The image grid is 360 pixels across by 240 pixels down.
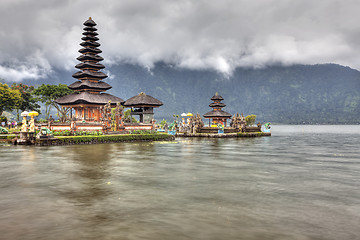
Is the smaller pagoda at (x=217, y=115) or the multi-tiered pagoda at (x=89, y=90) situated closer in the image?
the multi-tiered pagoda at (x=89, y=90)

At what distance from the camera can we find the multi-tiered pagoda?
60875 mm

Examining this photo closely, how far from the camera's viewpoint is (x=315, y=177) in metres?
17.2

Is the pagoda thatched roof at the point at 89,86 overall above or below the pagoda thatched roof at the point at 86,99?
above

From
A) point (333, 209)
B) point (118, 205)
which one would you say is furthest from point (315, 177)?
point (118, 205)

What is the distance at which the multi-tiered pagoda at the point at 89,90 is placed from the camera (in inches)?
2397

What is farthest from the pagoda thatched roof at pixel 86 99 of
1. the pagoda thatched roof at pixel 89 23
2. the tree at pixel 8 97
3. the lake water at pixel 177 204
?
the lake water at pixel 177 204

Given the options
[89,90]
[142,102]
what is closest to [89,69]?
[89,90]

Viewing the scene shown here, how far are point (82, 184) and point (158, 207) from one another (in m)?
5.53

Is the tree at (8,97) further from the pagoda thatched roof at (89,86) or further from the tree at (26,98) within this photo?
the pagoda thatched roof at (89,86)

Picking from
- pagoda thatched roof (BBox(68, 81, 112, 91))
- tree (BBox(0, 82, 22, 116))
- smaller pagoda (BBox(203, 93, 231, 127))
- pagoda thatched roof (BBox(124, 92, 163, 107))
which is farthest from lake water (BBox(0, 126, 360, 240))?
smaller pagoda (BBox(203, 93, 231, 127))

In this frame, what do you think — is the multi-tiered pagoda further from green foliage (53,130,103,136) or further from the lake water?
the lake water

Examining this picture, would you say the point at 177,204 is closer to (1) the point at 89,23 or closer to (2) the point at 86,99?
(2) the point at 86,99

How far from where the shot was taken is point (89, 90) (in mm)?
65062

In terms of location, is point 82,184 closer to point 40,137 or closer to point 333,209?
point 333,209
